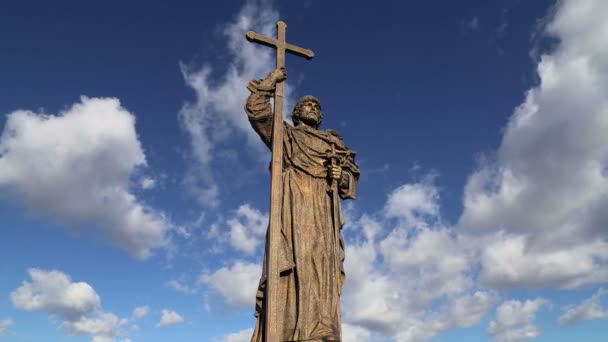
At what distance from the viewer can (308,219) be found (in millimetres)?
10648

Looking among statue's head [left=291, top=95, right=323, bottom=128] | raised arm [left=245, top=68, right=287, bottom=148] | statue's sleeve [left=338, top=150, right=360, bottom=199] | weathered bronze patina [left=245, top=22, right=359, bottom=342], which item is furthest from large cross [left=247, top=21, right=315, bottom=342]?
statue's sleeve [left=338, top=150, right=360, bottom=199]

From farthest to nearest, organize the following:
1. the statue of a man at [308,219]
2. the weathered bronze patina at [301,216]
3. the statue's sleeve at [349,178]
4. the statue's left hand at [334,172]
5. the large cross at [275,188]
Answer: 1. the statue's sleeve at [349,178]
2. the statue's left hand at [334,172]
3. the statue of a man at [308,219]
4. the weathered bronze patina at [301,216]
5. the large cross at [275,188]

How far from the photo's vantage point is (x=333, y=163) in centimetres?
1134

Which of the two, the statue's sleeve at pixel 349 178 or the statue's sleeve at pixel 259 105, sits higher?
the statue's sleeve at pixel 259 105

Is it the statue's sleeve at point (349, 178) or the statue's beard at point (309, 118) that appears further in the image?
the statue's beard at point (309, 118)

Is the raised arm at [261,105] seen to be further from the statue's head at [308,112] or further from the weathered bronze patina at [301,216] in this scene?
the statue's head at [308,112]

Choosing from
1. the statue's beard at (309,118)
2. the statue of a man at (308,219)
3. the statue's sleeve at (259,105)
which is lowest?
the statue of a man at (308,219)

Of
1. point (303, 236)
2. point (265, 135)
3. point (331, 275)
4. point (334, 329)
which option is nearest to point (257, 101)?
point (265, 135)

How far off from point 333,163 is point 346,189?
0.75m

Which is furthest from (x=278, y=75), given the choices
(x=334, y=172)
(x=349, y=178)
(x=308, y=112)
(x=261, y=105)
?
(x=349, y=178)

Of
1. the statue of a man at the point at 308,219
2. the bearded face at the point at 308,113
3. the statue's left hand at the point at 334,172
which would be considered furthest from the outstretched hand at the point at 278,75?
the statue's left hand at the point at 334,172

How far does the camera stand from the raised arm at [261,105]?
10.6 meters

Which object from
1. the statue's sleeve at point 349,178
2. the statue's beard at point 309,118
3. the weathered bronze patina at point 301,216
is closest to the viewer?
the weathered bronze patina at point 301,216

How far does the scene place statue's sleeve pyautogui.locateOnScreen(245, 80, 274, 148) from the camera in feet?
34.9
